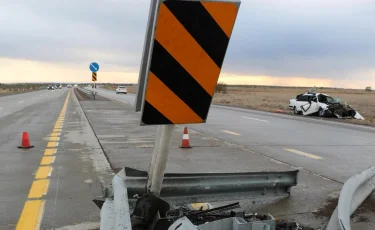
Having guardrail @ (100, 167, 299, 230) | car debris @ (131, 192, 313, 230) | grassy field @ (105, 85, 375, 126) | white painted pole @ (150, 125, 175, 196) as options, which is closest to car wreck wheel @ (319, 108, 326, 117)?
grassy field @ (105, 85, 375, 126)

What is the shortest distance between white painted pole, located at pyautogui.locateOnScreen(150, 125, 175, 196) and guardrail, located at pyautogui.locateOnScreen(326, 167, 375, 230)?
1.52 m

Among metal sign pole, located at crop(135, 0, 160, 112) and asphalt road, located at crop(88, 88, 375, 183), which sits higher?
metal sign pole, located at crop(135, 0, 160, 112)

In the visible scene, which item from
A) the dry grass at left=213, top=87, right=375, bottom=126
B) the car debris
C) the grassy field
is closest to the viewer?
the car debris

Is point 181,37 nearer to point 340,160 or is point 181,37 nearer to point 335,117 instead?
point 340,160

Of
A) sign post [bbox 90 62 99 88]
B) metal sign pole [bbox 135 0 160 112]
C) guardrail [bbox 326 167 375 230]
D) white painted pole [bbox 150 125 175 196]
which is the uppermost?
sign post [bbox 90 62 99 88]

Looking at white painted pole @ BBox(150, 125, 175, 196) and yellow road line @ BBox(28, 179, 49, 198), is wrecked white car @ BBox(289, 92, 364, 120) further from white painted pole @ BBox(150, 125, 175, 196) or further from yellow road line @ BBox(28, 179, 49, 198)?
white painted pole @ BBox(150, 125, 175, 196)

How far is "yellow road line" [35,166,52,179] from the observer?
20.6ft

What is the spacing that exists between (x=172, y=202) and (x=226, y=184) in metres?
0.75

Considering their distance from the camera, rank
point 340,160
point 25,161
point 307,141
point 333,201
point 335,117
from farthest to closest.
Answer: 1. point 335,117
2. point 307,141
3. point 340,160
4. point 25,161
5. point 333,201

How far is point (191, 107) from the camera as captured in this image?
3092 mm

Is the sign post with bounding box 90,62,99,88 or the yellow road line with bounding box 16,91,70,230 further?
the sign post with bounding box 90,62,99,88

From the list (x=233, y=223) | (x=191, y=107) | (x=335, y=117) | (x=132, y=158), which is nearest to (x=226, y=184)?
(x=233, y=223)

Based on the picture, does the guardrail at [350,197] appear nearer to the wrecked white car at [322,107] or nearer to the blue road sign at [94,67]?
the wrecked white car at [322,107]

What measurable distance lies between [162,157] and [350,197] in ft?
6.86
